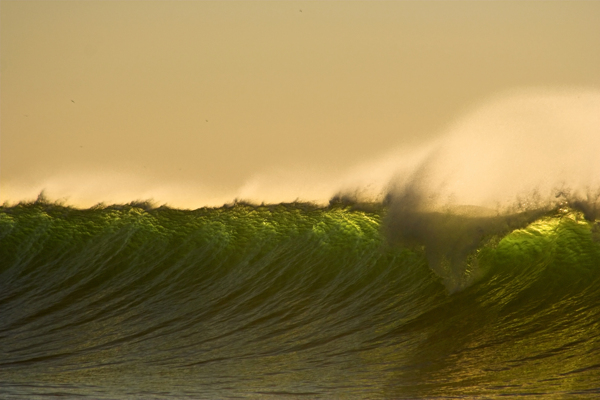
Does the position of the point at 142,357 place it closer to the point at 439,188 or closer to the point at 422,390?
the point at 422,390

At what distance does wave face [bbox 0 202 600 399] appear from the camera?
4695 mm

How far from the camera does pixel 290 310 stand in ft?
21.7

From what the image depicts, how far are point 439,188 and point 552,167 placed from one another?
134 cm

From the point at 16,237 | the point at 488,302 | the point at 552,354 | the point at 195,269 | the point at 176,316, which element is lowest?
the point at 552,354

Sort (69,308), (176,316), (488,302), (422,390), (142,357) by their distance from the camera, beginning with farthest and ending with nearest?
(69,308), (176,316), (488,302), (142,357), (422,390)

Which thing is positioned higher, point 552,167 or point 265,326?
point 552,167

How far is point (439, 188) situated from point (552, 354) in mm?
3612

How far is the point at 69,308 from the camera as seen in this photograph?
7.24 meters

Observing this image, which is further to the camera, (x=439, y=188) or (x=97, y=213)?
(x=97, y=213)

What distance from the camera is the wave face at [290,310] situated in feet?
15.4

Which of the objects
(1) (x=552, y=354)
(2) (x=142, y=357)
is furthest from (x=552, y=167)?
(2) (x=142, y=357)

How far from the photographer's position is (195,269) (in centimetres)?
807

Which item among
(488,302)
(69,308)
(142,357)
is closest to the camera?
(142,357)

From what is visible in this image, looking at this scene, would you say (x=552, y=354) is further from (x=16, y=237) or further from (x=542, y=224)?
(x=16, y=237)
